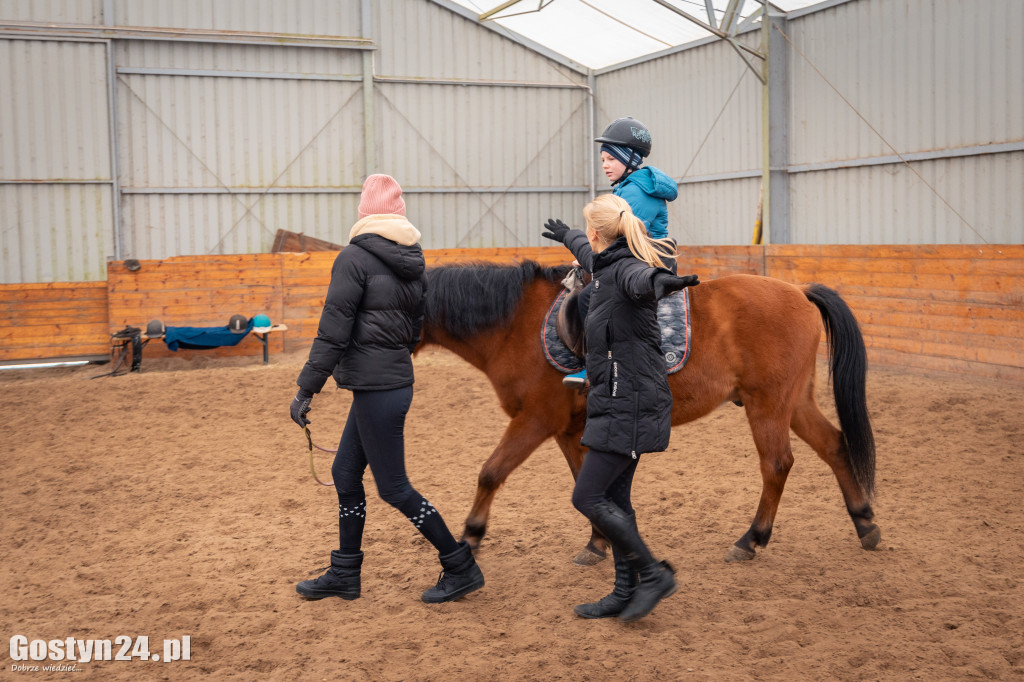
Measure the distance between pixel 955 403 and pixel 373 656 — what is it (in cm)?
560

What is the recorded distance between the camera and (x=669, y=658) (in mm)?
2770

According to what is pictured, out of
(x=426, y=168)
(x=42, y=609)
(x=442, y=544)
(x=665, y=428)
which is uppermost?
(x=426, y=168)

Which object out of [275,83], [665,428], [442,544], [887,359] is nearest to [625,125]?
[665,428]

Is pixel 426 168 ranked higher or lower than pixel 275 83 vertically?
lower

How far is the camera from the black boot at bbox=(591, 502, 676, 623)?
115 inches

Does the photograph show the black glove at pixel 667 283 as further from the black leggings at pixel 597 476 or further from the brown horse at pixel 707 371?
the brown horse at pixel 707 371

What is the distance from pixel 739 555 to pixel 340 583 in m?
1.75

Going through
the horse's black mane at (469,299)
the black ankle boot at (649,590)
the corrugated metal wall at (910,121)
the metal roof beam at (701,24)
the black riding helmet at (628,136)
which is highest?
the metal roof beam at (701,24)

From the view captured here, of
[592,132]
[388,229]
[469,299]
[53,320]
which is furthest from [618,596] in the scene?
[592,132]

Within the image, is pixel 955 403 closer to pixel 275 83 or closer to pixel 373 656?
pixel 373 656

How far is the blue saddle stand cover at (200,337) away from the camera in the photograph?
967 centimetres

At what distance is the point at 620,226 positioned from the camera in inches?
114

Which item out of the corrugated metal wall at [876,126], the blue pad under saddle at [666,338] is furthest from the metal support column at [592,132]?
the blue pad under saddle at [666,338]

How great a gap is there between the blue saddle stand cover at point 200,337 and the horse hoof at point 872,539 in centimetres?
780
